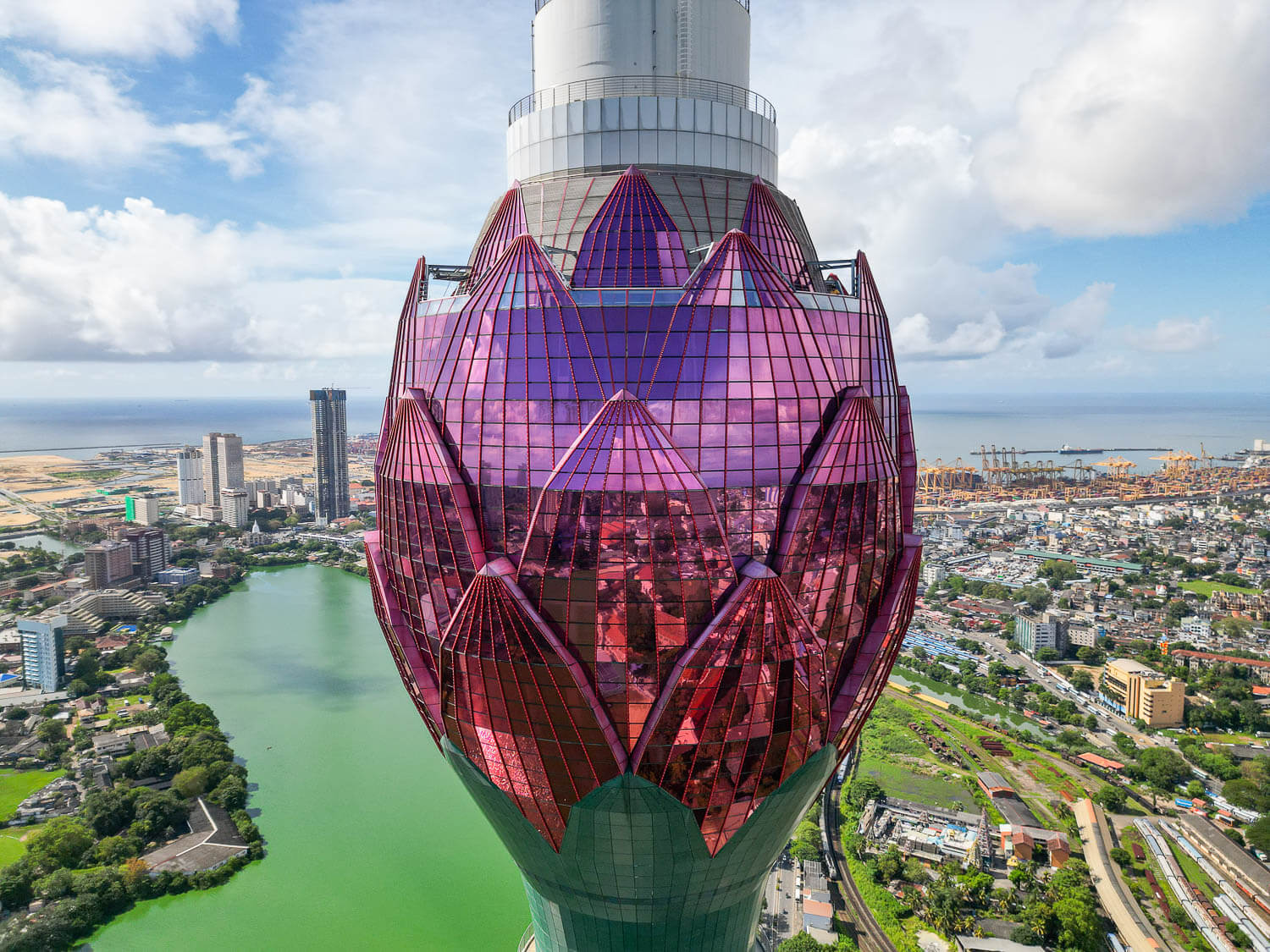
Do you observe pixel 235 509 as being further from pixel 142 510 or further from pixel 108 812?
pixel 108 812

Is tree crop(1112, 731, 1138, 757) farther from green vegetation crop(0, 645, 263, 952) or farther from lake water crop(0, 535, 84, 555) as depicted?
lake water crop(0, 535, 84, 555)

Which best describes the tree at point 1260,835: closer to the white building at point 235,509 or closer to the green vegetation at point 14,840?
the green vegetation at point 14,840

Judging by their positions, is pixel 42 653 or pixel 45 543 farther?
pixel 45 543

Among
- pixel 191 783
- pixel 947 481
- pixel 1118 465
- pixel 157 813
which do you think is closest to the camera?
pixel 157 813

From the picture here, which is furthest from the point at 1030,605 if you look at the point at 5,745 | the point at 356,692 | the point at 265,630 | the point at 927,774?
the point at 5,745

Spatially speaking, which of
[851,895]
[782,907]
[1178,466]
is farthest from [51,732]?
[1178,466]

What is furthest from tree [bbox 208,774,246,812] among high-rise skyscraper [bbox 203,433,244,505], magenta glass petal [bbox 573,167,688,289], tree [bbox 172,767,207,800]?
high-rise skyscraper [bbox 203,433,244,505]
